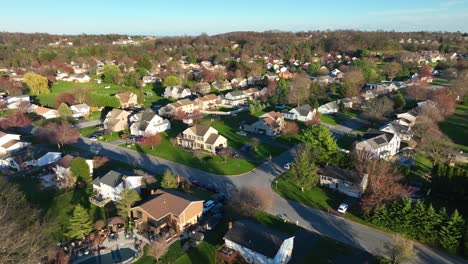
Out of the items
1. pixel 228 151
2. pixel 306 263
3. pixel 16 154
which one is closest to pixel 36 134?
pixel 16 154

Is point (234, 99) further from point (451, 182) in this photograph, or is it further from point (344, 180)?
point (451, 182)

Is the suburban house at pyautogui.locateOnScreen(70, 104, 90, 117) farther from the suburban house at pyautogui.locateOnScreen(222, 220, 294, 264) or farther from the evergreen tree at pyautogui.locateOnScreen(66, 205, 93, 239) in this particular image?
the suburban house at pyautogui.locateOnScreen(222, 220, 294, 264)

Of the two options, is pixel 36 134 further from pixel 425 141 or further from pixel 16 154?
pixel 425 141

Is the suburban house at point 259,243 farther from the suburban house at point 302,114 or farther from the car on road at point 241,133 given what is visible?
the suburban house at point 302,114

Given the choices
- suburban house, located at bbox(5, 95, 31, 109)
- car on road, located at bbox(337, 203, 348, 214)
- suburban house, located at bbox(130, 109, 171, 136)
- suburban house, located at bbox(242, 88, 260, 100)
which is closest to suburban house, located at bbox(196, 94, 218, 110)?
suburban house, located at bbox(242, 88, 260, 100)

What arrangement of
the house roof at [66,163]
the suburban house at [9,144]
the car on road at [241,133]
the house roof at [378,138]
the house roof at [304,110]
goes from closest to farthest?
the house roof at [66,163], the house roof at [378,138], the suburban house at [9,144], the car on road at [241,133], the house roof at [304,110]

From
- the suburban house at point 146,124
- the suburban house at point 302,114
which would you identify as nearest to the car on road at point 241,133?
the suburban house at point 302,114
